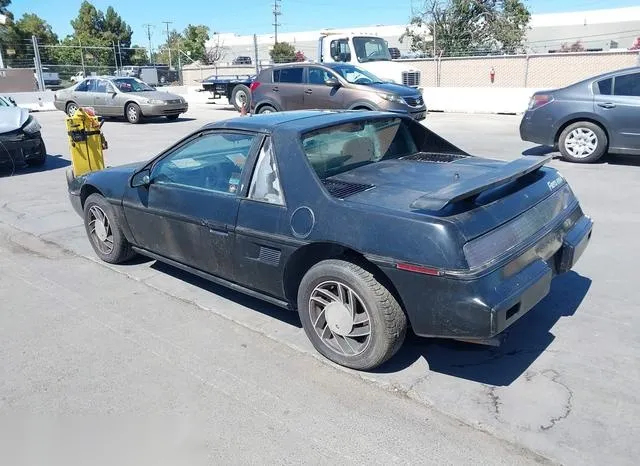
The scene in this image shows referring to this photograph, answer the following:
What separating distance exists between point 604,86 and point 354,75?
675 centimetres

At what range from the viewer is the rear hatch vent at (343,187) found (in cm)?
326

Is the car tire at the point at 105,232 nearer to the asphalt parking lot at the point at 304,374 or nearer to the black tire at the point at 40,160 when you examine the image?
the asphalt parking lot at the point at 304,374

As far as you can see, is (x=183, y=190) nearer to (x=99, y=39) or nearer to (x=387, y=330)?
(x=387, y=330)

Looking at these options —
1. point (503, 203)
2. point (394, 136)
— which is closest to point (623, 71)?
point (394, 136)

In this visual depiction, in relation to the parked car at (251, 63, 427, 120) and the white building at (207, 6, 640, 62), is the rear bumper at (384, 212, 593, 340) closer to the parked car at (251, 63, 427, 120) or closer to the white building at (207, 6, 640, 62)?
the parked car at (251, 63, 427, 120)

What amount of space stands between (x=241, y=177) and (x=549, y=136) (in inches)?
278

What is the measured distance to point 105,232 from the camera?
16.7ft

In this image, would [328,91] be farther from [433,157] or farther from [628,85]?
[433,157]

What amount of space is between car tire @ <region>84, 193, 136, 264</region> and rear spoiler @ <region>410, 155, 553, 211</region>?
3.03 meters

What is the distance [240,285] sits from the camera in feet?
12.5

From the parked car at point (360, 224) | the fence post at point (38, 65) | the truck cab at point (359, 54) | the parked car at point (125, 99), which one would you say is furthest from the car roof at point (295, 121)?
the fence post at point (38, 65)

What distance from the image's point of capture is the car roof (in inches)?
145

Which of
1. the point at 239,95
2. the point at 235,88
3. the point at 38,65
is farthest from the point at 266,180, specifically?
the point at 38,65

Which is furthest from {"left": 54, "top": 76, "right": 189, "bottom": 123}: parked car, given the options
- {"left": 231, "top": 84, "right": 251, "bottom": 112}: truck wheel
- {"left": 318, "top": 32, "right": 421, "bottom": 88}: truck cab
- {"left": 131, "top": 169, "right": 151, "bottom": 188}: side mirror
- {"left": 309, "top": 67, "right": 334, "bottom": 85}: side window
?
{"left": 131, "top": 169, "right": 151, "bottom": 188}: side mirror
